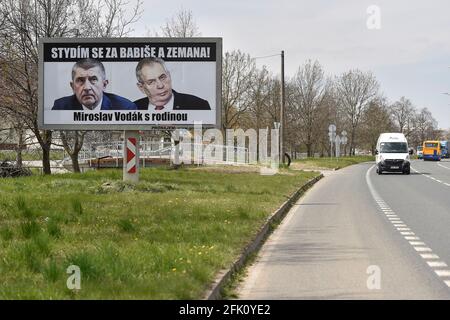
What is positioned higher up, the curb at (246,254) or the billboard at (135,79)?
the billboard at (135,79)

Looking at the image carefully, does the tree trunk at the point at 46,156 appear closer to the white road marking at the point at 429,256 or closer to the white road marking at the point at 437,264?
the white road marking at the point at 429,256

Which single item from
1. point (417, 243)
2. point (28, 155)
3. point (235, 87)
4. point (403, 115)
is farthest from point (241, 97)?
point (403, 115)

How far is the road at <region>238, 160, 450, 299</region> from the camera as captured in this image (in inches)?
286

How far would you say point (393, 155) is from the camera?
39938mm

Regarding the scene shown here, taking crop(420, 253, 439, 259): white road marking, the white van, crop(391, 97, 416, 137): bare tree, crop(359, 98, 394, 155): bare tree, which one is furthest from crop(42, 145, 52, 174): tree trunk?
crop(391, 97, 416, 137): bare tree

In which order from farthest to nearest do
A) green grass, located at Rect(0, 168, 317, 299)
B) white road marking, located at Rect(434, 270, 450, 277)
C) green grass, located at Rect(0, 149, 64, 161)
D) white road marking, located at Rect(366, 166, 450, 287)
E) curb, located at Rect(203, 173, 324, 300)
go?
green grass, located at Rect(0, 149, 64, 161)
white road marking, located at Rect(366, 166, 450, 287)
white road marking, located at Rect(434, 270, 450, 277)
curb, located at Rect(203, 173, 324, 300)
green grass, located at Rect(0, 168, 317, 299)

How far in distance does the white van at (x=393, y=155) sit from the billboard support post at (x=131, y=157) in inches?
849

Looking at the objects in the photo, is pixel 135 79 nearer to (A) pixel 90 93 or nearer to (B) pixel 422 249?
(A) pixel 90 93

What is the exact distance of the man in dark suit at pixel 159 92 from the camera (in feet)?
73.3

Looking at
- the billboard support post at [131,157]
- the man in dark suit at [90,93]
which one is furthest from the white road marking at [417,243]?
the man in dark suit at [90,93]

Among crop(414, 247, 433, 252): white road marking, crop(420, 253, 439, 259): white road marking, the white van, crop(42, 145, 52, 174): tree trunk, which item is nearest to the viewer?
crop(420, 253, 439, 259): white road marking

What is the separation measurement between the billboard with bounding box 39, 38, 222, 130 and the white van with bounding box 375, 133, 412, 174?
66.9ft

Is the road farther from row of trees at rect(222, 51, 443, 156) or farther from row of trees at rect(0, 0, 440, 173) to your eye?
row of trees at rect(222, 51, 443, 156)
